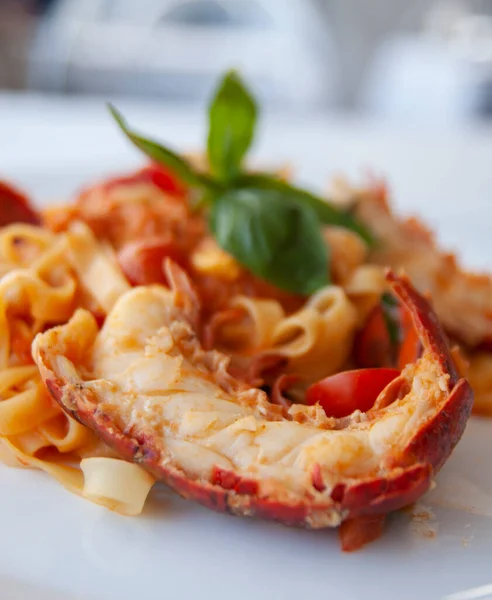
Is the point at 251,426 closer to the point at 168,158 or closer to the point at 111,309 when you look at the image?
the point at 111,309

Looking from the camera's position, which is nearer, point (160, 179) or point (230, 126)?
point (230, 126)

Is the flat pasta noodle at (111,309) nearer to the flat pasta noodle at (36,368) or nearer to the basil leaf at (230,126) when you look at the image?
the flat pasta noodle at (36,368)

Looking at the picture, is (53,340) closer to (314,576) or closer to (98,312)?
(98,312)

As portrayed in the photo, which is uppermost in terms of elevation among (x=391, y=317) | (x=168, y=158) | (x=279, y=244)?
(x=168, y=158)

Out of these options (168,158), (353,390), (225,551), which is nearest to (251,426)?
(225,551)

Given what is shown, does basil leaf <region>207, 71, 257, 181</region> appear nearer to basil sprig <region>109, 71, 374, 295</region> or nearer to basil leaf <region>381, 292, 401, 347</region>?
basil sprig <region>109, 71, 374, 295</region>

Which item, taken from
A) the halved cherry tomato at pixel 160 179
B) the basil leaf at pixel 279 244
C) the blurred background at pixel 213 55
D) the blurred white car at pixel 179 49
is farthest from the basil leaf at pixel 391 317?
the blurred white car at pixel 179 49

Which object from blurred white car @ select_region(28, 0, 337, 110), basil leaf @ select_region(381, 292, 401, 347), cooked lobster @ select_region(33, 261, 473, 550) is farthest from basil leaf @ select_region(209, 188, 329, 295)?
blurred white car @ select_region(28, 0, 337, 110)
